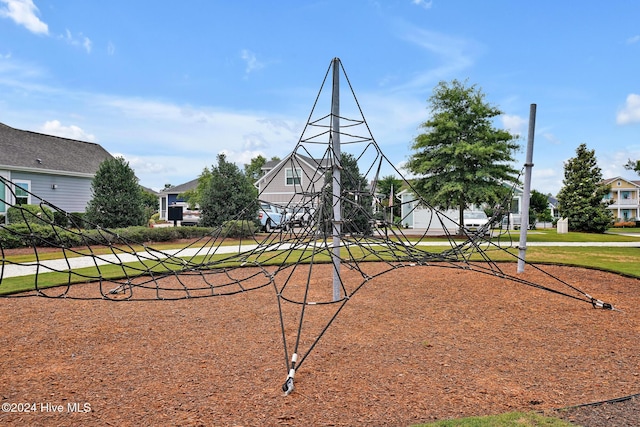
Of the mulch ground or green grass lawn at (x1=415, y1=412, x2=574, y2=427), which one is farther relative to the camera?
the mulch ground

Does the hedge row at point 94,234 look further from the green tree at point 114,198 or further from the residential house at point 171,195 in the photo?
the residential house at point 171,195

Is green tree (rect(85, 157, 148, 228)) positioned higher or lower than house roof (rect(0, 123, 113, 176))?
lower

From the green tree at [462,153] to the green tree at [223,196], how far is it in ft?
28.9

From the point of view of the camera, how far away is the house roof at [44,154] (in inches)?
800

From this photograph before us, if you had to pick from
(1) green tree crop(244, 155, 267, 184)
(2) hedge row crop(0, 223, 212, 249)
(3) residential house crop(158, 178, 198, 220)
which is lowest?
(2) hedge row crop(0, 223, 212, 249)

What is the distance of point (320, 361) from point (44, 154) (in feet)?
76.9

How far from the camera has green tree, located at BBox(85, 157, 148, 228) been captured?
709 inches

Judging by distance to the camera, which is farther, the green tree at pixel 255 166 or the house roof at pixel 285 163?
the green tree at pixel 255 166

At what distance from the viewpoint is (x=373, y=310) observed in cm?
577

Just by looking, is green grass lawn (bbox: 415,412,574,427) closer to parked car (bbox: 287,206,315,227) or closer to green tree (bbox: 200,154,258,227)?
parked car (bbox: 287,206,315,227)

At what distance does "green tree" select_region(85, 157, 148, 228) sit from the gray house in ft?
13.8

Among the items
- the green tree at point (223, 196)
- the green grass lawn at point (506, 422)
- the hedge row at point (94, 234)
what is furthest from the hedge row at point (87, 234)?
the green grass lawn at point (506, 422)

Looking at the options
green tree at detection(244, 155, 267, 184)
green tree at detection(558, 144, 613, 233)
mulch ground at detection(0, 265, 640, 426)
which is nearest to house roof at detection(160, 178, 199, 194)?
green tree at detection(244, 155, 267, 184)

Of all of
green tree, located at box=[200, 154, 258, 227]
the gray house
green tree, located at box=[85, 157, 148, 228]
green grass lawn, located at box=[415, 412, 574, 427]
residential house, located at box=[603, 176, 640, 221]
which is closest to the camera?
green grass lawn, located at box=[415, 412, 574, 427]
